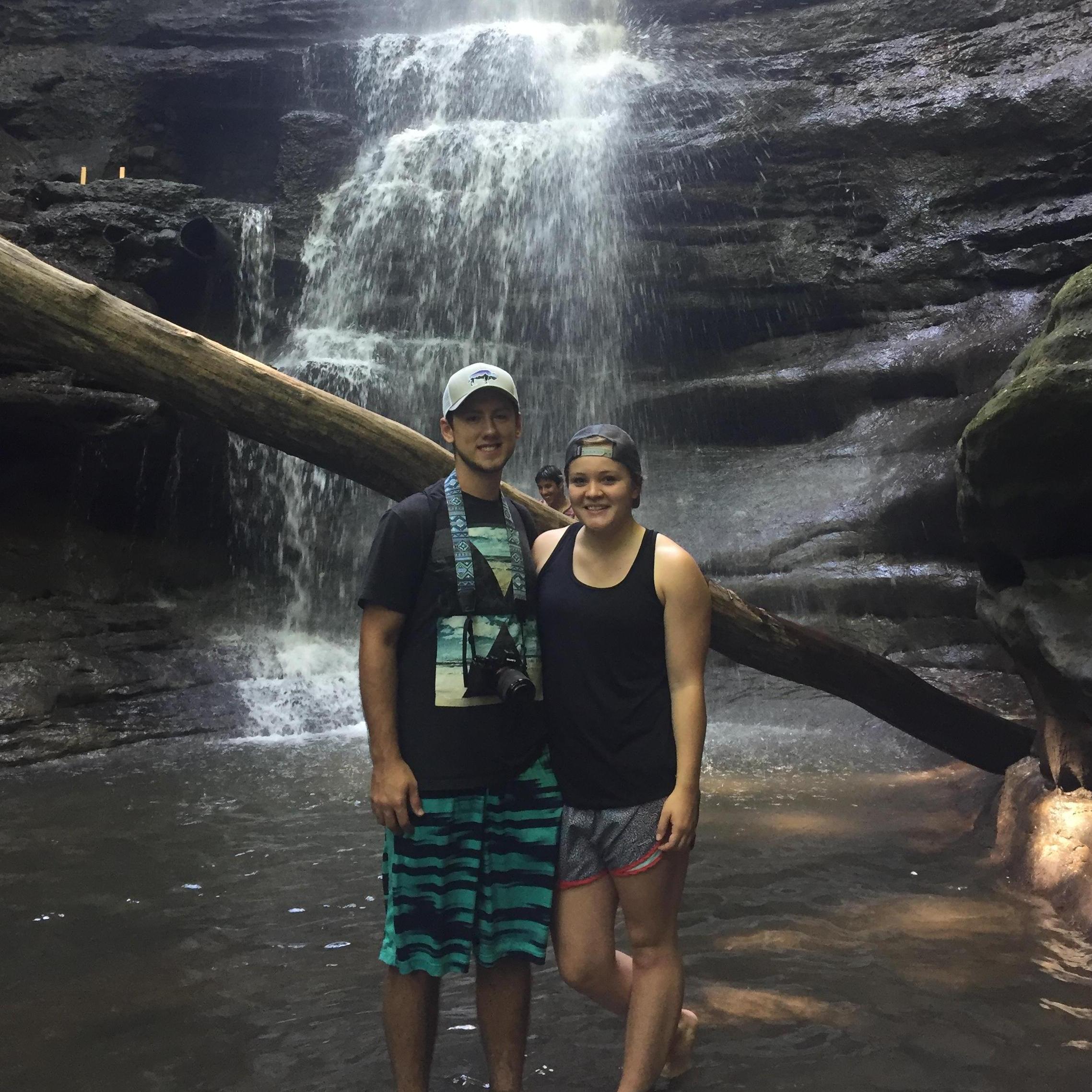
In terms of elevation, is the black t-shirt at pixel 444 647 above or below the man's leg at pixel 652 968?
above

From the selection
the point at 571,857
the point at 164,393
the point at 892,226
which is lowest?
the point at 571,857

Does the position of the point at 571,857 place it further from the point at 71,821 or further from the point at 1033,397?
the point at 71,821

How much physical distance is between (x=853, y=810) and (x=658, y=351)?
27.5ft

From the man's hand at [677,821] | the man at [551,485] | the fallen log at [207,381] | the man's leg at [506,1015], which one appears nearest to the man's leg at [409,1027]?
the man's leg at [506,1015]

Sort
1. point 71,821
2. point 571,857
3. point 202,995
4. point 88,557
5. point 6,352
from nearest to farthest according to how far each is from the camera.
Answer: point 571,857, point 202,995, point 71,821, point 6,352, point 88,557

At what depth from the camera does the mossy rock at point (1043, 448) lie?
3.66 metres


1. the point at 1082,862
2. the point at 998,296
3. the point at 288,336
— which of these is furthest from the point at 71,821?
the point at 998,296

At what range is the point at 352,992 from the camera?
10.3 ft

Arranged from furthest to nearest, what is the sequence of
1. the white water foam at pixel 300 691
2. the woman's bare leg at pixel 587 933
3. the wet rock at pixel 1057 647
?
1. the white water foam at pixel 300 691
2. the wet rock at pixel 1057 647
3. the woman's bare leg at pixel 587 933

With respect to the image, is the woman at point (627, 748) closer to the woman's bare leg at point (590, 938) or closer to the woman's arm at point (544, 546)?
the woman's bare leg at point (590, 938)

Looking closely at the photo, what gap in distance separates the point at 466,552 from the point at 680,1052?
1457 mm

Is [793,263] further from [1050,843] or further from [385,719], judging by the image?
[385,719]

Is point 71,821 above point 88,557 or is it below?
below

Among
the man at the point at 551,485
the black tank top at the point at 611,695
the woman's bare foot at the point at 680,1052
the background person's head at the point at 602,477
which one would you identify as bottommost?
the woman's bare foot at the point at 680,1052
